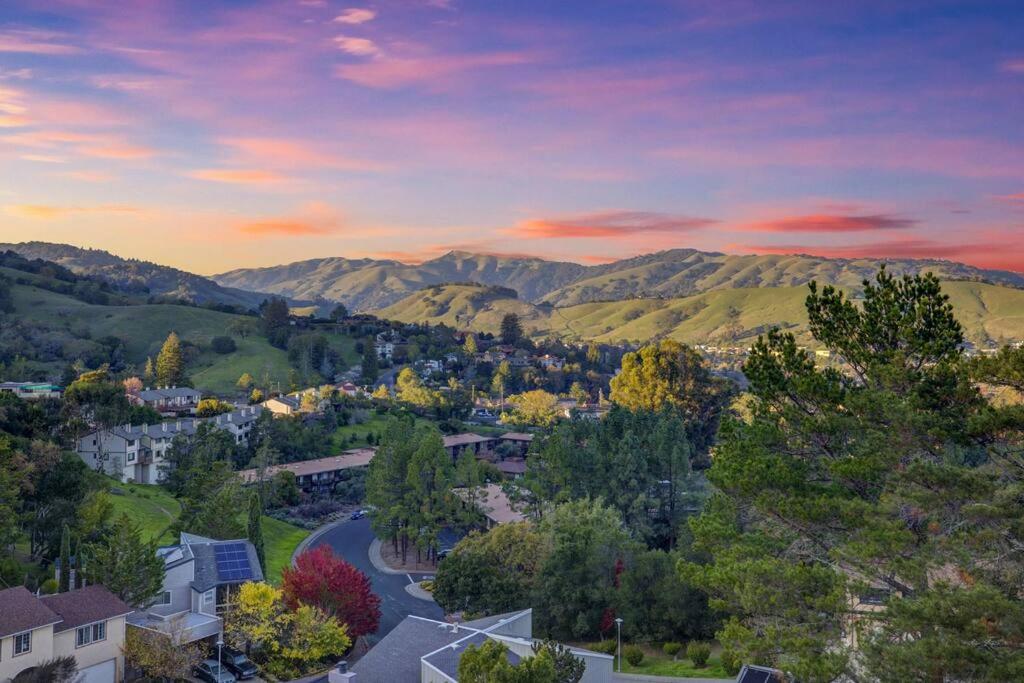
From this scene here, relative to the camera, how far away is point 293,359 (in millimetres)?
137250

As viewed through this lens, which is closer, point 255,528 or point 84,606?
point 84,606

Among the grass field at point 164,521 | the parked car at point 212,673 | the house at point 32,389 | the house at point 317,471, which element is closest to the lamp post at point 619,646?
the parked car at point 212,673

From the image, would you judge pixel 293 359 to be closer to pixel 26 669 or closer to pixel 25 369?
pixel 25 369

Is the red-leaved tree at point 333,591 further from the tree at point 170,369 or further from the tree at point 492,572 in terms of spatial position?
the tree at point 170,369

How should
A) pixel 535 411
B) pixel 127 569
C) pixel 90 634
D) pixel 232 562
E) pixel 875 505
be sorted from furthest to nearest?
pixel 535 411, pixel 232 562, pixel 127 569, pixel 90 634, pixel 875 505

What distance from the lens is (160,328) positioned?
156 metres

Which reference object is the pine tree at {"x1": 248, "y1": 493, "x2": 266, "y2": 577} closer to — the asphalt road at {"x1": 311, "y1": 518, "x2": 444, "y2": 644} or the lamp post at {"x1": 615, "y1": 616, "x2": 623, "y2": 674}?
the asphalt road at {"x1": 311, "y1": 518, "x2": 444, "y2": 644}

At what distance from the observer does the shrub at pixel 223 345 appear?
13850cm

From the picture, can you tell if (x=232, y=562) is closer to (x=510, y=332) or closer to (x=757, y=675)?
(x=757, y=675)

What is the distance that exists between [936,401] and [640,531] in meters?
31.7

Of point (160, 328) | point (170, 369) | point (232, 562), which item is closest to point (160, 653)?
point (232, 562)

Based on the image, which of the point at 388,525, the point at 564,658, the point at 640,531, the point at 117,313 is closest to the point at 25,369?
the point at 117,313

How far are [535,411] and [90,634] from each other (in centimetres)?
8132

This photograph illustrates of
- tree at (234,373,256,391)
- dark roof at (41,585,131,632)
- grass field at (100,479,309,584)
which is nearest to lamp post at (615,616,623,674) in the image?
dark roof at (41,585,131,632)
